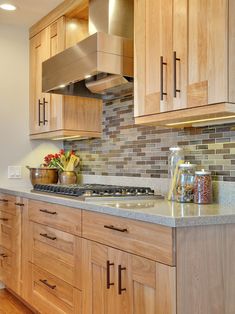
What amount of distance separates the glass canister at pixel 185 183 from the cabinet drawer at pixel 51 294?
2.57 feet

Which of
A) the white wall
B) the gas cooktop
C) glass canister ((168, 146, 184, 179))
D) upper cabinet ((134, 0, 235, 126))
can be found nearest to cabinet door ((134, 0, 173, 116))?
upper cabinet ((134, 0, 235, 126))

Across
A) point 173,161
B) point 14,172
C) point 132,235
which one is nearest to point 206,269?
point 132,235

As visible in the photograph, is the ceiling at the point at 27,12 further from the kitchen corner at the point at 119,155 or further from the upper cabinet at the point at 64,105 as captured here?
the upper cabinet at the point at 64,105

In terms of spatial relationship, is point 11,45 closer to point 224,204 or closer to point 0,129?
point 0,129

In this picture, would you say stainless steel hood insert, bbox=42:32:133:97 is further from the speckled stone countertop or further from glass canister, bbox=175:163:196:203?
the speckled stone countertop

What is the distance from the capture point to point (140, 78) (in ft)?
7.44

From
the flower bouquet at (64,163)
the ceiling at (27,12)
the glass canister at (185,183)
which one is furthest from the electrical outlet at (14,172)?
the glass canister at (185,183)

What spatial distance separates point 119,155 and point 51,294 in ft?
3.70

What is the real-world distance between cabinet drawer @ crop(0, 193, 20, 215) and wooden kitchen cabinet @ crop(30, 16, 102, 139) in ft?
2.02

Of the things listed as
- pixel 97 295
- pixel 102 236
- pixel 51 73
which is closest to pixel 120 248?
pixel 102 236

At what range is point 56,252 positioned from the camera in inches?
99.7

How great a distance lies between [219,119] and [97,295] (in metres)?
1.09

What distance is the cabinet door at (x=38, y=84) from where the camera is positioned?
3526 mm

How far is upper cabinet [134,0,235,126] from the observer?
1.75 m
